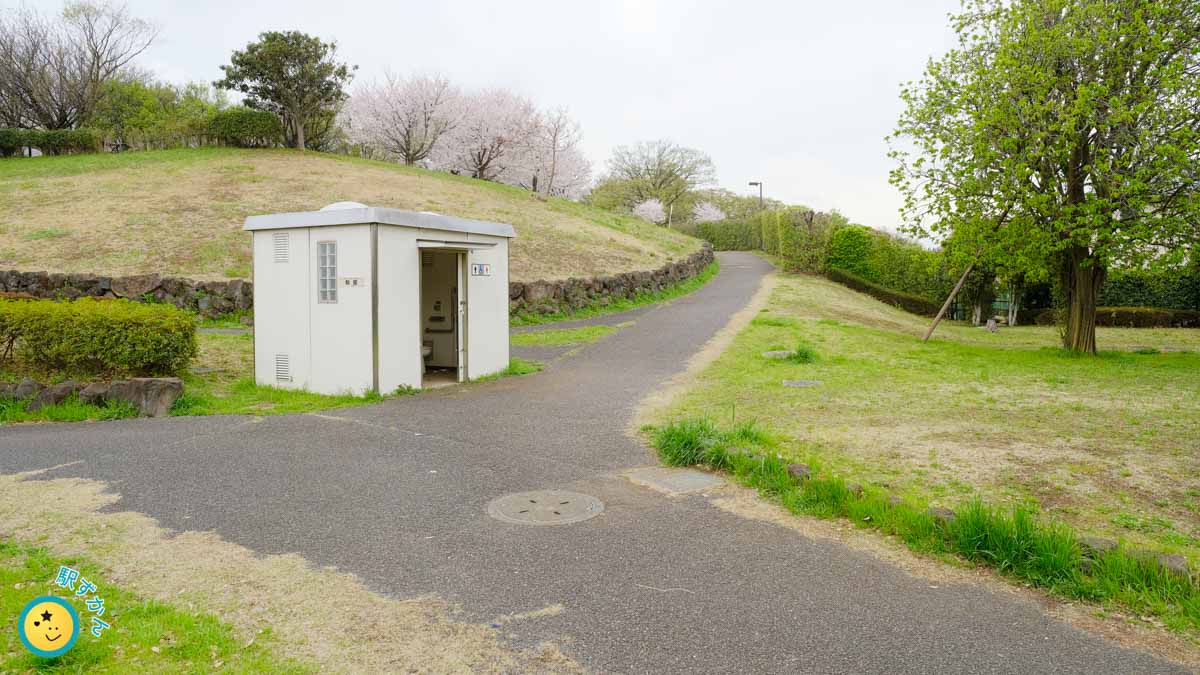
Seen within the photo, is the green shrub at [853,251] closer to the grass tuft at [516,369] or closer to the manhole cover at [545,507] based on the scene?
the grass tuft at [516,369]

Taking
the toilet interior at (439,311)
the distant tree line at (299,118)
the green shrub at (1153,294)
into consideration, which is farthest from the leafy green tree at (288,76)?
the green shrub at (1153,294)

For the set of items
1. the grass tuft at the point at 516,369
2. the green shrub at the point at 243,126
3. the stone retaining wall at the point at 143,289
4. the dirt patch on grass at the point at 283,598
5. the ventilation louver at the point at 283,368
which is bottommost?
the dirt patch on grass at the point at 283,598

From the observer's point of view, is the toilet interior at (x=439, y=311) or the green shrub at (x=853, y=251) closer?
the toilet interior at (x=439, y=311)

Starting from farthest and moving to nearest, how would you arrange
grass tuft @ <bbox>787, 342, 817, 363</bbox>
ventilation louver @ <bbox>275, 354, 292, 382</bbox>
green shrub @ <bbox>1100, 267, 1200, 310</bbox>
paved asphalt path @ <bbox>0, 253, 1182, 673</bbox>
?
green shrub @ <bbox>1100, 267, 1200, 310</bbox> → grass tuft @ <bbox>787, 342, 817, 363</bbox> → ventilation louver @ <bbox>275, 354, 292, 382</bbox> → paved asphalt path @ <bbox>0, 253, 1182, 673</bbox>

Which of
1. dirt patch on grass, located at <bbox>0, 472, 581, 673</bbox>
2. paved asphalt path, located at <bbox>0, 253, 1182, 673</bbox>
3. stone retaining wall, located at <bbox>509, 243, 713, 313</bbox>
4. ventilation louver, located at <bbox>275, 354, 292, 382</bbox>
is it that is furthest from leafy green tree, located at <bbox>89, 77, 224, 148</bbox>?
dirt patch on grass, located at <bbox>0, 472, 581, 673</bbox>

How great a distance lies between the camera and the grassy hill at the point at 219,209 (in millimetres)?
19078

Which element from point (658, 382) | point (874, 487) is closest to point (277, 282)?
point (658, 382)

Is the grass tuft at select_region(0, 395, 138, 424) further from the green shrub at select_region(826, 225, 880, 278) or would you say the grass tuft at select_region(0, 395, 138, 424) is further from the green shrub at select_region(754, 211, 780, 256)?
the green shrub at select_region(754, 211, 780, 256)

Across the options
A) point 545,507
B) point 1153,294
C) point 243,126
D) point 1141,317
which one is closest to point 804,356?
point 545,507

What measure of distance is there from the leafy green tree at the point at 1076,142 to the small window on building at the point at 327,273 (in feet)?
41.5

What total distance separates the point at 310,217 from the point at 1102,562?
30.5 ft

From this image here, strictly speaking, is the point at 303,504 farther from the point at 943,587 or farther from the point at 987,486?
the point at 987,486

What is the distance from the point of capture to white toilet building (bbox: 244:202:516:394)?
32.0 feet

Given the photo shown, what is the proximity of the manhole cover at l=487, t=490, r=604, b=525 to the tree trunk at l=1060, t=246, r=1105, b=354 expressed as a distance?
14.8 metres
